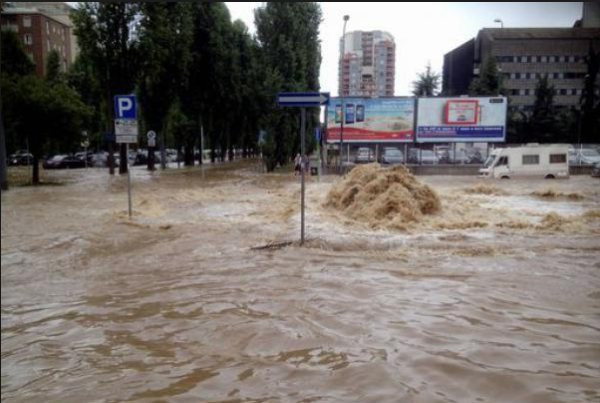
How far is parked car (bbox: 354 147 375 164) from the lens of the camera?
128 feet

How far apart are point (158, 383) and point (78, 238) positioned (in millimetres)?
7617

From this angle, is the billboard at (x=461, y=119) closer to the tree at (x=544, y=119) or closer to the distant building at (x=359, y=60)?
the distant building at (x=359, y=60)

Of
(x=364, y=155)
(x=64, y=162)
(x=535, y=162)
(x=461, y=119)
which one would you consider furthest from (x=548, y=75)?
(x=64, y=162)

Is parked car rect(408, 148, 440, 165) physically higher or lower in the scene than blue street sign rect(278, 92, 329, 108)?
lower

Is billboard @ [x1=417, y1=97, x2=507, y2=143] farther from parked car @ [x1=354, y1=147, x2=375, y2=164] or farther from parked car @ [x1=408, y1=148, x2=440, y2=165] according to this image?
parked car @ [x1=354, y1=147, x2=375, y2=164]

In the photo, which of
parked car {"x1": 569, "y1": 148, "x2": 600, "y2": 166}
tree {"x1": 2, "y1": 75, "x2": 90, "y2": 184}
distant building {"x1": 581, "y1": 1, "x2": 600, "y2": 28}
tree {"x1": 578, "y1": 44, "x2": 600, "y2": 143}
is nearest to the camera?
distant building {"x1": 581, "y1": 1, "x2": 600, "y2": 28}

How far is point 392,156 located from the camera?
39.2 meters

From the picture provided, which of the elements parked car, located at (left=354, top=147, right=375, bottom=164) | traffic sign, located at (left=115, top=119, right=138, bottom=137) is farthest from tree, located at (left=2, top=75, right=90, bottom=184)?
parked car, located at (left=354, top=147, right=375, bottom=164)

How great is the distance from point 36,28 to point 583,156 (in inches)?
1637

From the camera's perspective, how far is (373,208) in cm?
1396

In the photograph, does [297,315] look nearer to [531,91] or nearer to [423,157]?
[423,157]

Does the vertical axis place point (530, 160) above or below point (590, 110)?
below

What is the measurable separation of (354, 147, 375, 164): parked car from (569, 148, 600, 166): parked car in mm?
14776

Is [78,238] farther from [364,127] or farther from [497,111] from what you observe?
[497,111]
